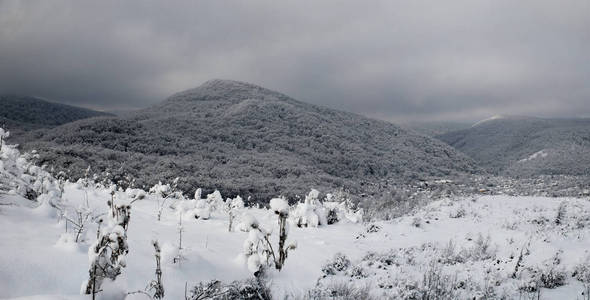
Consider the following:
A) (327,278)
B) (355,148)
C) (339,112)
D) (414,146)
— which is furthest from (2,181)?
(339,112)

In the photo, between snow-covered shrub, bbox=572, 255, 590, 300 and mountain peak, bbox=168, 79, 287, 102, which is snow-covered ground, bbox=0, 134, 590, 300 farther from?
mountain peak, bbox=168, 79, 287, 102

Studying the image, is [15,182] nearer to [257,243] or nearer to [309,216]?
[257,243]

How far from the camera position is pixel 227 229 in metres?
6.96

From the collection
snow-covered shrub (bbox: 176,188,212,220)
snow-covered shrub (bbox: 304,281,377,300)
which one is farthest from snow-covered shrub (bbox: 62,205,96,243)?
A: snow-covered shrub (bbox: 176,188,212,220)

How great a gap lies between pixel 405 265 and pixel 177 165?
38144 millimetres

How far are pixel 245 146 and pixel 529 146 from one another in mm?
108540

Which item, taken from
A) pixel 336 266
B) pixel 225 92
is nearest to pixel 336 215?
pixel 336 266

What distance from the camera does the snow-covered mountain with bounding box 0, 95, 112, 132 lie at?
7562 centimetres

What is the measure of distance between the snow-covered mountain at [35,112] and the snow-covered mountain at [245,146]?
85.6 ft

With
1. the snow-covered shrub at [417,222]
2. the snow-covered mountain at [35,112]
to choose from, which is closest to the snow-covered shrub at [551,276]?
the snow-covered shrub at [417,222]

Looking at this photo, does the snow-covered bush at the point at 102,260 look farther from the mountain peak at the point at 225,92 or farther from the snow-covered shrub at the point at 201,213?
the mountain peak at the point at 225,92

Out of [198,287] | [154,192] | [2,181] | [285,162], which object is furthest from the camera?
[285,162]

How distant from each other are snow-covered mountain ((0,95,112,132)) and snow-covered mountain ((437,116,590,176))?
12217 centimetres

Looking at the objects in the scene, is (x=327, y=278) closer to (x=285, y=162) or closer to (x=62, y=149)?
(x=62, y=149)
